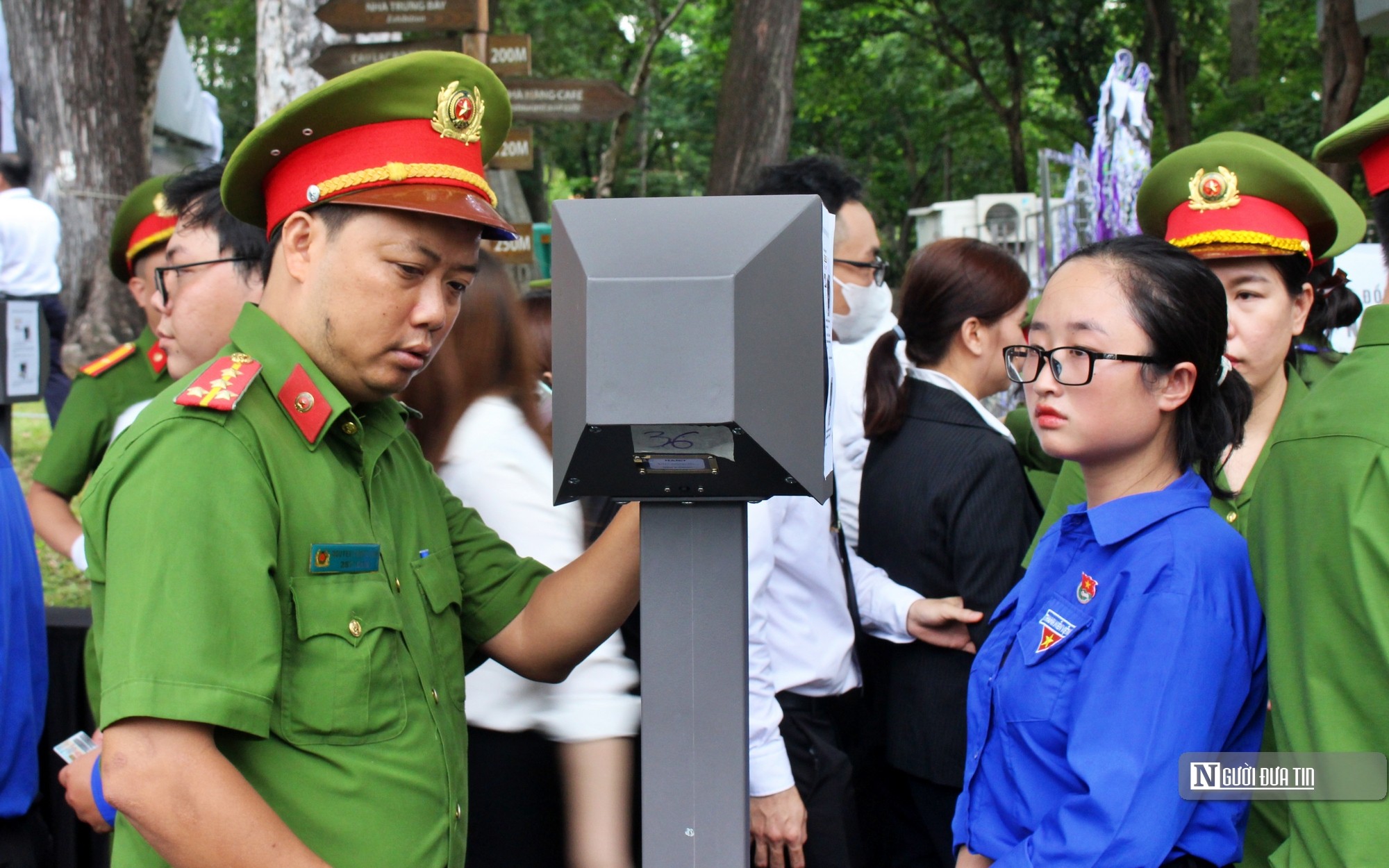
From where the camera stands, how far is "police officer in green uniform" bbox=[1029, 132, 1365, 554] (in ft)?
8.04

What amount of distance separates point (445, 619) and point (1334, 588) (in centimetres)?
114

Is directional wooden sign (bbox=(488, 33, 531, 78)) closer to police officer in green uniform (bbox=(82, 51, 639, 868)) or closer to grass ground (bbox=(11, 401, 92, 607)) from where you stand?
grass ground (bbox=(11, 401, 92, 607))

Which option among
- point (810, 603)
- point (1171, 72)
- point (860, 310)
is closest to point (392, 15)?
point (860, 310)

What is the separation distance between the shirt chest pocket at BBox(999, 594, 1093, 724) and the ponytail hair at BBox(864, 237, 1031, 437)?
106 cm

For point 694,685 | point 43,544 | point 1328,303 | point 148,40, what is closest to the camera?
point 694,685

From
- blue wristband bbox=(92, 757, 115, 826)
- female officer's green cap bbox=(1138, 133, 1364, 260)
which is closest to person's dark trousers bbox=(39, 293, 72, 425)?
blue wristband bbox=(92, 757, 115, 826)

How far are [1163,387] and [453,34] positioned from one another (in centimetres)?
448

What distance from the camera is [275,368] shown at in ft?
4.79

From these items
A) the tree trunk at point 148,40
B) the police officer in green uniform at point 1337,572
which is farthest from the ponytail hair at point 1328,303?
the tree trunk at point 148,40

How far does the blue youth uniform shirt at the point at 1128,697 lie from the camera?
1411 mm

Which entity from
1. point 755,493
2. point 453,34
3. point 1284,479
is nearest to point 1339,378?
point 1284,479

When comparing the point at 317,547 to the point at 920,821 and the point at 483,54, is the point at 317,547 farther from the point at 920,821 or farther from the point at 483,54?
the point at 483,54

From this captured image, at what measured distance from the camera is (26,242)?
4812 millimetres

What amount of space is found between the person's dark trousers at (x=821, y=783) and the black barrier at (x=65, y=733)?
184cm
